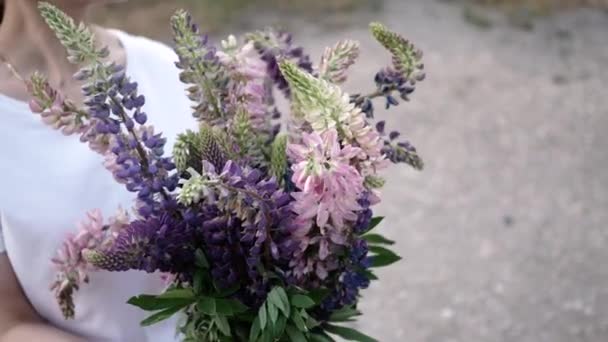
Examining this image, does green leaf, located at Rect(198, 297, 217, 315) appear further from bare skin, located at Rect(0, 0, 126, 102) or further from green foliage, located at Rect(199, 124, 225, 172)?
bare skin, located at Rect(0, 0, 126, 102)

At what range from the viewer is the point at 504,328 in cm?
371

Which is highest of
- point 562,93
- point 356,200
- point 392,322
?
point 562,93

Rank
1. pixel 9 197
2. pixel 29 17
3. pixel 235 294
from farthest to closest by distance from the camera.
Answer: pixel 29 17 → pixel 9 197 → pixel 235 294

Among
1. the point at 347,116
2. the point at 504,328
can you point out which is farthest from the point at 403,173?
the point at 347,116

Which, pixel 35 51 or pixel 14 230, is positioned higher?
pixel 35 51

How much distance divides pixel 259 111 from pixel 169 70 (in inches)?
19.4

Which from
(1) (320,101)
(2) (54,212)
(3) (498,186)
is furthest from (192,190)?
(3) (498,186)

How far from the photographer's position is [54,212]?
159cm

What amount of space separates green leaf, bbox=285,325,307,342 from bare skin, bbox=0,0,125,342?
1.25 feet

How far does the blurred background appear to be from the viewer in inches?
150

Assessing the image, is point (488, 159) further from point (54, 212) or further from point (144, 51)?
point (54, 212)

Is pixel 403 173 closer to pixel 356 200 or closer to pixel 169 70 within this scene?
pixel 169 70

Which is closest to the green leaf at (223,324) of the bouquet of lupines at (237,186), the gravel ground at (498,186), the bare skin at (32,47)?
the bouquet of lupines at (237,186)

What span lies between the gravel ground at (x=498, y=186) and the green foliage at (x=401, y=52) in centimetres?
237
